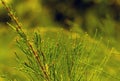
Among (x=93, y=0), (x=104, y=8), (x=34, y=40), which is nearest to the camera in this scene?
(x=34, y=40)

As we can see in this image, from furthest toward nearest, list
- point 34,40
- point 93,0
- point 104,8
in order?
point 93,0 < point 104,8 < point 34,40

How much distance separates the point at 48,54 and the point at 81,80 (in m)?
0.08

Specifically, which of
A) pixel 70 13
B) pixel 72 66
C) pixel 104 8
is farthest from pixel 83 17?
pixel 72 66

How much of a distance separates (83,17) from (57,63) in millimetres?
2419

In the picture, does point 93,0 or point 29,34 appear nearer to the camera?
point 29,34

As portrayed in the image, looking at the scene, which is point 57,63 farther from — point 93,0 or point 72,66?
point 93,0

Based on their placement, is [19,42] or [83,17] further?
[83,17]

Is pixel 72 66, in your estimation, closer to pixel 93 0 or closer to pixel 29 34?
pixel 29 34

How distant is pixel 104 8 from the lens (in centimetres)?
285

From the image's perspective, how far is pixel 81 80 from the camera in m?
0.84

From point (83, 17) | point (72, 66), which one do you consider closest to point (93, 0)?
point (83, 17)

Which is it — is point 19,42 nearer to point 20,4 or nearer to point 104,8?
point 104,8

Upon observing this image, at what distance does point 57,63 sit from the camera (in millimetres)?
829

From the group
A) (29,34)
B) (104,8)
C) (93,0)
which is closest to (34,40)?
(29,34)
